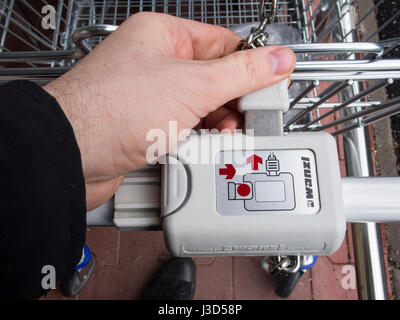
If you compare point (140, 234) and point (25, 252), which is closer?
point (25, 252)

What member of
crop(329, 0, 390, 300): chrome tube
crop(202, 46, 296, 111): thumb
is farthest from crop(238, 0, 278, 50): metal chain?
crop(329, 0, 390, 300): chrome tube

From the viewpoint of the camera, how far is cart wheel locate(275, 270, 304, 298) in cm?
127

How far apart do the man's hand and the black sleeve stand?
7 cm

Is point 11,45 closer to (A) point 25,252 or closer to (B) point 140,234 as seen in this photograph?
(B) point 140,234

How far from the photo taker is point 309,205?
1.53 feet

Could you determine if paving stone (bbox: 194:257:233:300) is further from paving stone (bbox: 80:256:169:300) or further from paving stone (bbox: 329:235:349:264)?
paving stone (bbox: 329:235:349:264)

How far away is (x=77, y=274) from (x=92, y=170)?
91 centimetres

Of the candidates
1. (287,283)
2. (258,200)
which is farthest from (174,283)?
(258,200)

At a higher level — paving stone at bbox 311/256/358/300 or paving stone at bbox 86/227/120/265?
paving stone at bbox 86/227/120/265

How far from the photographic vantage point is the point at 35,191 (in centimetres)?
42

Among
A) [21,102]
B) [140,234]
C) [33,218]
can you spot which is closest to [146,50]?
[21,102]

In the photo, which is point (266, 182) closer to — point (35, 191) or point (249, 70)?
point (249, 70)
